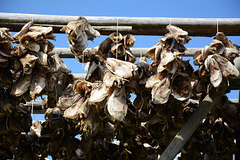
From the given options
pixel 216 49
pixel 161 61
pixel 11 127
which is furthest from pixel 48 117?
pixel 216 49

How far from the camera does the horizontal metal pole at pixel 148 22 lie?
4.00 meters

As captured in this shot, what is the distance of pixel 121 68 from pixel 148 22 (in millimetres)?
774

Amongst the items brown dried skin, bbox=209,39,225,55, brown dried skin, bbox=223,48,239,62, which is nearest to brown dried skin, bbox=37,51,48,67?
brown dried skin, bbox=209,39,225,55

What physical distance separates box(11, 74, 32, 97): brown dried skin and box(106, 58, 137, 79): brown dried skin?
2.16ft

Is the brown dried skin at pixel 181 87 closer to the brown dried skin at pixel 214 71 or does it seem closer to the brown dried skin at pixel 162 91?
the brown dried skin at pixel 162 91

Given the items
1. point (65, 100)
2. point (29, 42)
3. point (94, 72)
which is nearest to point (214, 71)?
point (94, 72)

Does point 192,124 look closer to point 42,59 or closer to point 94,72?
point 94,72

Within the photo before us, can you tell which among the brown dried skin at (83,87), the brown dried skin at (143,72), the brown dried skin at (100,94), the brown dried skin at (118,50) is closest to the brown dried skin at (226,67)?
the brown dried skin at (143,72)

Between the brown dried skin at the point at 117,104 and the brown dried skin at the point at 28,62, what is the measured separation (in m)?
0.68

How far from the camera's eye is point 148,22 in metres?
4.07

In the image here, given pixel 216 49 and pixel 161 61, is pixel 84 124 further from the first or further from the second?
pixel 216 49

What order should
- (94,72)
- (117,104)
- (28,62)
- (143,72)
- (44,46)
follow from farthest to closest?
(94,72), (143,72), (44,46), (28,62), (117,104)

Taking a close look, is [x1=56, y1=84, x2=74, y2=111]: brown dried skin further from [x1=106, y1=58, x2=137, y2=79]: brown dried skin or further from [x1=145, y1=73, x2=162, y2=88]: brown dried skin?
[x1=145, y1=73, x2=162, y2=88]: brown dried skin

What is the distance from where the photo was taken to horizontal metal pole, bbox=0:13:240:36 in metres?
4.00
